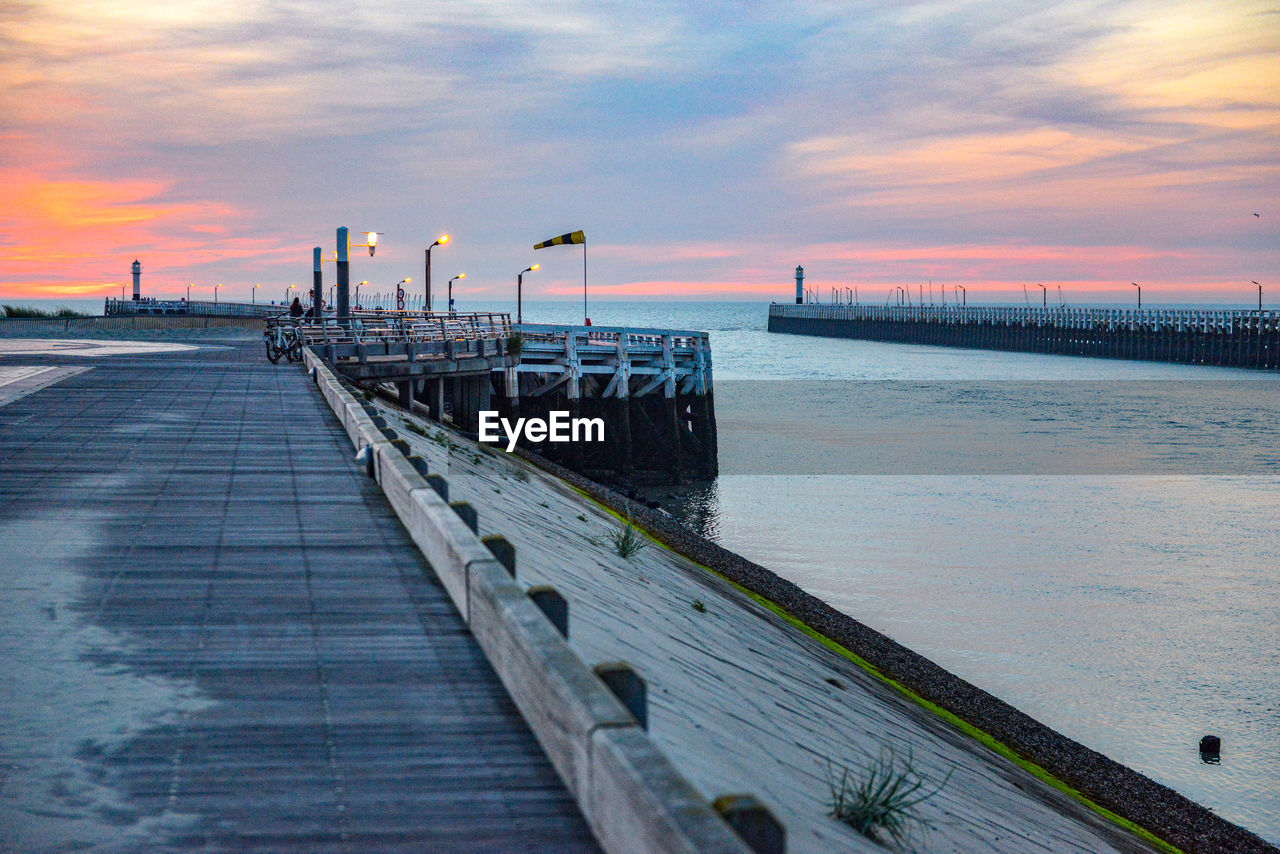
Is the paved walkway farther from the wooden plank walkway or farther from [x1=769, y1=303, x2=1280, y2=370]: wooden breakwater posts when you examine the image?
[x1=769, y1=303, x2=1280, y2=370]: wooden breakwater posts

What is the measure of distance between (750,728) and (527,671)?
3216 millimetres

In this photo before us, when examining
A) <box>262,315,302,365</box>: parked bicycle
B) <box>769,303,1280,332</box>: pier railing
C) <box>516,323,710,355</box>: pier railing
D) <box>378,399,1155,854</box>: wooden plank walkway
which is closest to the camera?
<box>378,399,1155,854</box>: wooden plank walkway

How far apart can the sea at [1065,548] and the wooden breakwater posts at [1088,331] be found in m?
36.8

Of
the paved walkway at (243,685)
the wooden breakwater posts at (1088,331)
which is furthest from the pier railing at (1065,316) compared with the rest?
the paved walkway at (243,685)

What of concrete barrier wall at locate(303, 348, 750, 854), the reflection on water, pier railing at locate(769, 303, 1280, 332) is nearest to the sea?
the reflection on water

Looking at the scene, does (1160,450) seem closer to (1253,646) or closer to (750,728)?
(1253,646)

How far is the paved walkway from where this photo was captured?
4.40 m

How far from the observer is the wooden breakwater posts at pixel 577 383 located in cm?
3575

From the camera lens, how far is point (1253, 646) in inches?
853

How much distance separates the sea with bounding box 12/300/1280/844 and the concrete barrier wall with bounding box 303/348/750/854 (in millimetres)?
11662

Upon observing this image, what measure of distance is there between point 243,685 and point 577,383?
3520 cm

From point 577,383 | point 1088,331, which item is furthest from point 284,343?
point 1088,331

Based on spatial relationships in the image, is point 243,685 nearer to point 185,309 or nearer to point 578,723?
point 578,723

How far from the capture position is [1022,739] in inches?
594
